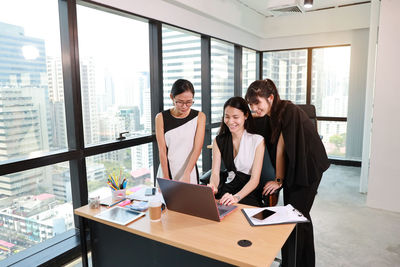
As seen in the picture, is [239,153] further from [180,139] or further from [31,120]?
[31,120]

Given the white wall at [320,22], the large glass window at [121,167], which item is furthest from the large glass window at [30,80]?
the white wall at [320,22]

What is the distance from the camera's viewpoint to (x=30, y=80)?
7.45 feet

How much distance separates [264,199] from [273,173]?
25 cm

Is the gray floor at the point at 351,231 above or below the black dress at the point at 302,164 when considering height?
below

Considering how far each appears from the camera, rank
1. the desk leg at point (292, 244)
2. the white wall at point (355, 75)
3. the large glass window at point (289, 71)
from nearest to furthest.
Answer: the desk leg at point (292, 244), the white wall at point (355, 75), the large glass window at point (289, 71)

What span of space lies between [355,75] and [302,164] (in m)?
4.09

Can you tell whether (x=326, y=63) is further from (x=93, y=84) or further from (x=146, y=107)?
(x=93, y=84)

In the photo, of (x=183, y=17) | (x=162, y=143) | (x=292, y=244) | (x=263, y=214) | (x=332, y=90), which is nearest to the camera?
(x=292, y=244)

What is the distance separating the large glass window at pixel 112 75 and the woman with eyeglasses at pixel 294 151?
58.9 inches

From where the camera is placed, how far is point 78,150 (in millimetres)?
2512

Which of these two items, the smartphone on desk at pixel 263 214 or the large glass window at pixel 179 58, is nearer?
the smartphone on desk at pixel 263 214

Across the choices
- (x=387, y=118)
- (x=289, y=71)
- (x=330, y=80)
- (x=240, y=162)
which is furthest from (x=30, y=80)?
(x=330, y=80)

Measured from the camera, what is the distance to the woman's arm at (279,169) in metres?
2.11

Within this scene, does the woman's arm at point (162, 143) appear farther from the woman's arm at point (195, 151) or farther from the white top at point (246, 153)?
the white top at point (246, 153)
